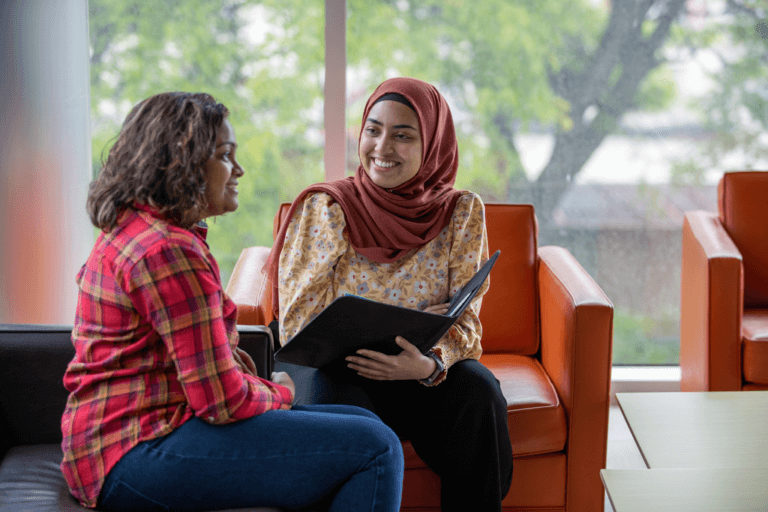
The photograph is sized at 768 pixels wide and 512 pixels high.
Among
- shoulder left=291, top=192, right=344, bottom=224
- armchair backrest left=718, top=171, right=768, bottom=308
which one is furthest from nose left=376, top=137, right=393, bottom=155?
armchair backrest left=718, top=171, right=768, bottom=308

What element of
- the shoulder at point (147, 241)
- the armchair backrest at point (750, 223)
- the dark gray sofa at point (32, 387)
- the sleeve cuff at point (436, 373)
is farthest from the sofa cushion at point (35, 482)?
the armchair backrest at point (750, 223)

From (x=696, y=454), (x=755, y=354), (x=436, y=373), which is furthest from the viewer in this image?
(x=755, y=354)

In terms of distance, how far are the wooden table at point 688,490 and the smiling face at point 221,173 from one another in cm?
87

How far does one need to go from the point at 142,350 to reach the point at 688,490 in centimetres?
99

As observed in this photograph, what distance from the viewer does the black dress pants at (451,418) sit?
1.50 meters

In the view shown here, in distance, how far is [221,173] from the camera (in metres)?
1.15

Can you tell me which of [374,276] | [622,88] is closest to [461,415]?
[374,276]

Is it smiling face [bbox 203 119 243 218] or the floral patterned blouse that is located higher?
smiling face [bbox 203 119 243 218]

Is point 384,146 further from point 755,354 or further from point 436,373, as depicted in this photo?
point 755,354

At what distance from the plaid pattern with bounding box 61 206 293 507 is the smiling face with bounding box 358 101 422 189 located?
2.49 ft

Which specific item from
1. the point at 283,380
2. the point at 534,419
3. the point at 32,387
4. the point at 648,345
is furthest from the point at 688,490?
the point at 648,345

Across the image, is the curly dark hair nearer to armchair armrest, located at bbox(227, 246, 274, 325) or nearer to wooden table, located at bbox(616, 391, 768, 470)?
armchair armrest, located at bbox(227, 246, 274, 325)

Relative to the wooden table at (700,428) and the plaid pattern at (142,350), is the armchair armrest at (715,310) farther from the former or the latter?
the plaid pattern at (142,350)

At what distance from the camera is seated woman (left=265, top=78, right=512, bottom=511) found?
4.96ft
